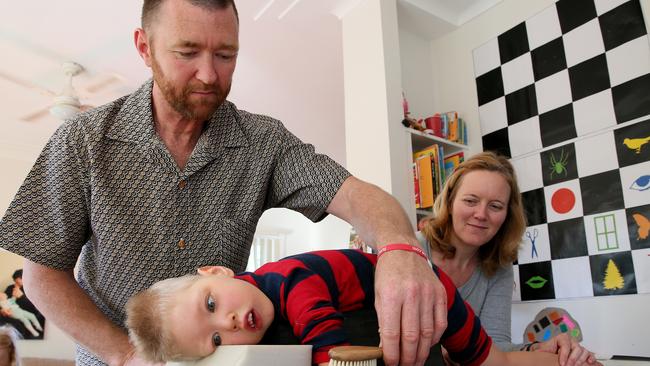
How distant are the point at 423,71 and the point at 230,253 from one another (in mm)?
2393

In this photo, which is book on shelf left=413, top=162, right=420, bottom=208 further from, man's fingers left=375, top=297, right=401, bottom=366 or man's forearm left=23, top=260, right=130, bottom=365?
man's fingers left=375, top=297, right=401, bottom=366

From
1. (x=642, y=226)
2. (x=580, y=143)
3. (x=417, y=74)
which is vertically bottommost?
(x=642, y=226)

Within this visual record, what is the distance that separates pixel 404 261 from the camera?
74 centimetres

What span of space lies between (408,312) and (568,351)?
28.6 inches

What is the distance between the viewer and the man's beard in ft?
3.74

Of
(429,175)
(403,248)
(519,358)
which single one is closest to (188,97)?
(403,248)

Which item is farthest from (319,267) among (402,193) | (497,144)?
(497,144)

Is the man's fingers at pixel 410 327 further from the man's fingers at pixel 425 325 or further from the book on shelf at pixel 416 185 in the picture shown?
the book on shelf at pixel 416 185

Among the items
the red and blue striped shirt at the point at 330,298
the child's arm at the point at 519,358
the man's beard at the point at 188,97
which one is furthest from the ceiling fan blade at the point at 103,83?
the child's arm at the point at 519,358

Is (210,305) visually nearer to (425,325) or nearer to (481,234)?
(425,325)

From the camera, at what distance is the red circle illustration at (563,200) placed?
2338mm

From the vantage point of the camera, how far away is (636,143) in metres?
2.13

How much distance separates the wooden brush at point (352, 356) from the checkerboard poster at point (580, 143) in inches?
75.9

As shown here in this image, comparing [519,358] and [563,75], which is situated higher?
[563,75]
